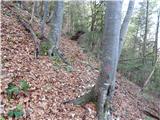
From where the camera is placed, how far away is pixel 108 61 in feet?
24.7

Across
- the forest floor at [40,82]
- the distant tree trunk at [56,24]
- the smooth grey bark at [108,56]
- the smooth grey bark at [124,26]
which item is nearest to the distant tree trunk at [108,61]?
the smooth grey bark at [108,56]

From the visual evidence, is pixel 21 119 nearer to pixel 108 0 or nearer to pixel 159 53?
pixel 108 0

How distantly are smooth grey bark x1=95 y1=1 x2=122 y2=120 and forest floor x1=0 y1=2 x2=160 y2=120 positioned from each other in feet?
1.18

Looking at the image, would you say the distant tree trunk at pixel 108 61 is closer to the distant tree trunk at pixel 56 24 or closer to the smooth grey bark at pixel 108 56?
the smooth grey bark at pixel 108 56

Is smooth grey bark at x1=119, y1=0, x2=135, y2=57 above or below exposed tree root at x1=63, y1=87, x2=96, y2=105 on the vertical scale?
above

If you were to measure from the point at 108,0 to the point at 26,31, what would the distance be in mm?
4252

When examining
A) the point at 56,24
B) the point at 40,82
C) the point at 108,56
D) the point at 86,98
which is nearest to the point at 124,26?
the point at 56,24

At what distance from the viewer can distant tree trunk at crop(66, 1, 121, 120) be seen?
291 inches

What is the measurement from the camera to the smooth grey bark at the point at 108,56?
7383mm

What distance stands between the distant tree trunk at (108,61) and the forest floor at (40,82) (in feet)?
0.88

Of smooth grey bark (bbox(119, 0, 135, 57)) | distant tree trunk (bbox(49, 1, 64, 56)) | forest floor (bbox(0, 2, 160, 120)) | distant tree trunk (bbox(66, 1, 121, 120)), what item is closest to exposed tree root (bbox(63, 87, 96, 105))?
distant tree trunk (bbox(66, 1, 121, 120))

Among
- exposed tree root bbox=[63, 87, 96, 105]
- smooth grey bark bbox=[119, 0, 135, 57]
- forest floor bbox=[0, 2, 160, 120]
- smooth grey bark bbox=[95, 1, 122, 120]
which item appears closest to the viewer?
forest floor bbox=[0, 2, 160, 120]

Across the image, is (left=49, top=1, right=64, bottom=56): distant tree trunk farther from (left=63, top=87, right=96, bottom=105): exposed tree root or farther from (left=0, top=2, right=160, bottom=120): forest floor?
(left=63, top=87, right=96, bottom=105): exposed tree root

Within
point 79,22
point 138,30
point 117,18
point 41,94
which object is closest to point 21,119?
point 41,94
